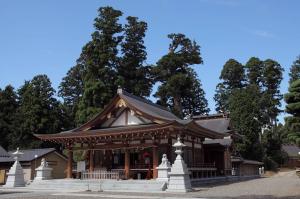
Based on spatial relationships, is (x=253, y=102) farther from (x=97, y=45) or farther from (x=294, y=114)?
(x=294, y=114)

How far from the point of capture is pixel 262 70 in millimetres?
Result: 67062

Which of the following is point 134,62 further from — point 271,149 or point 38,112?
point 271,149

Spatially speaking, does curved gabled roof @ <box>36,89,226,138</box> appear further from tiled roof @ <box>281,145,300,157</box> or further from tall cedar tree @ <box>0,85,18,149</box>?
tiled roof @ <box>281,145,300,157</box>

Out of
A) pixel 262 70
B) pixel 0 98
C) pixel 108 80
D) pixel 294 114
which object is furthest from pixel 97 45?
pixel 294 114

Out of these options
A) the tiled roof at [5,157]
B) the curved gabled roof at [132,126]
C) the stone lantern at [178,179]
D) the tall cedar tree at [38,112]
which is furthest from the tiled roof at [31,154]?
the stone lantern at [178,179]

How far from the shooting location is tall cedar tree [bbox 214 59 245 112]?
224 feet

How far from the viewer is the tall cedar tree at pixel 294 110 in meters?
15.4

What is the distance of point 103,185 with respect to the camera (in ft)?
74.3

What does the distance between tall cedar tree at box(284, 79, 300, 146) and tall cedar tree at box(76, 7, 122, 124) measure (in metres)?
30.4

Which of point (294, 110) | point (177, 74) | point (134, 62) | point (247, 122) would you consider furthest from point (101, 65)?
point (294, 110)

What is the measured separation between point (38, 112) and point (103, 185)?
31.8m

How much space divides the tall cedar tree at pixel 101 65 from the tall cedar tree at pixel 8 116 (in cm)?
1220

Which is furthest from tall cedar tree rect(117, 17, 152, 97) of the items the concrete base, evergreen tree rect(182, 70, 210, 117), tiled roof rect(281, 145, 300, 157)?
tiled roof rect(281, 145, 300, 157)

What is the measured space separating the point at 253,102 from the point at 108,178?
33.0 meters
